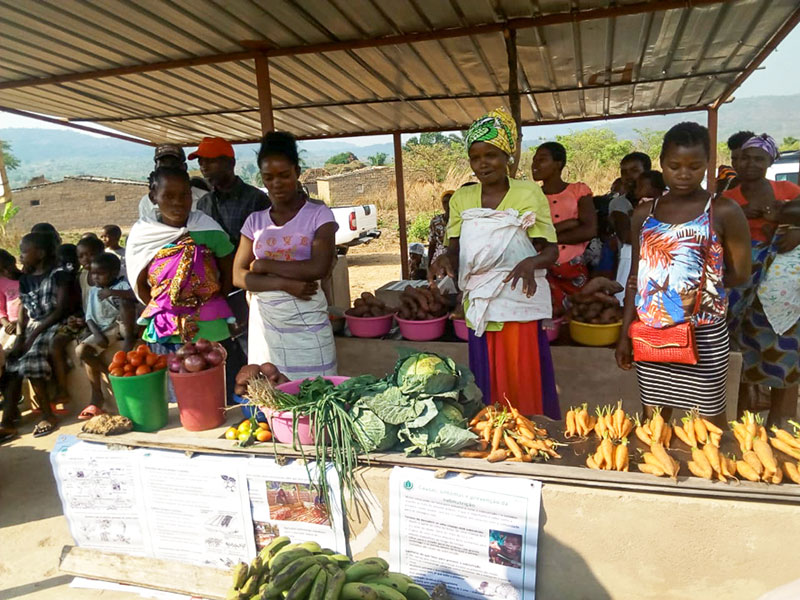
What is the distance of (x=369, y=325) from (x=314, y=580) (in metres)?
2.64

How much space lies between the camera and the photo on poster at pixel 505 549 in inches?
73.4

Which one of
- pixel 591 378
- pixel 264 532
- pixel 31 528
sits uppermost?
pixel 591 378

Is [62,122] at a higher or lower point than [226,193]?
higher

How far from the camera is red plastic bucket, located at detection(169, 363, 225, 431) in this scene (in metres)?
2.29

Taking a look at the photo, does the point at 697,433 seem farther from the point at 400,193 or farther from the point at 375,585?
the point at 400,193

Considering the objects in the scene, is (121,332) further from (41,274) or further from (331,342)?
(331,342)

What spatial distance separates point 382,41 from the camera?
4.61 meters

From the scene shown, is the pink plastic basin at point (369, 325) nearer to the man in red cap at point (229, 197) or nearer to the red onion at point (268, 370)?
the man in red cap at point (229, 197)

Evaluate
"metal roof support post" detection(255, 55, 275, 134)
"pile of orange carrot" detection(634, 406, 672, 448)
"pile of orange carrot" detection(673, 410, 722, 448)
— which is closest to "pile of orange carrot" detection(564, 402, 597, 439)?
"pile of orange carrot" detection(634, 406, 672, 448)

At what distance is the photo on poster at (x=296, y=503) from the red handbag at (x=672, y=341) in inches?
57.9

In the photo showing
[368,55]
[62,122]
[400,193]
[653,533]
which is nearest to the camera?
[653,533]

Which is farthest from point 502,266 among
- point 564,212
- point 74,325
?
point 74,325

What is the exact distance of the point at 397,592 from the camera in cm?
150

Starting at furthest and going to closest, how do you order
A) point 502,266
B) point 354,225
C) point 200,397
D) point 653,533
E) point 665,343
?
point 354,225 → point 502,266 → point 200,397 → point 665,343 → point 653,533
